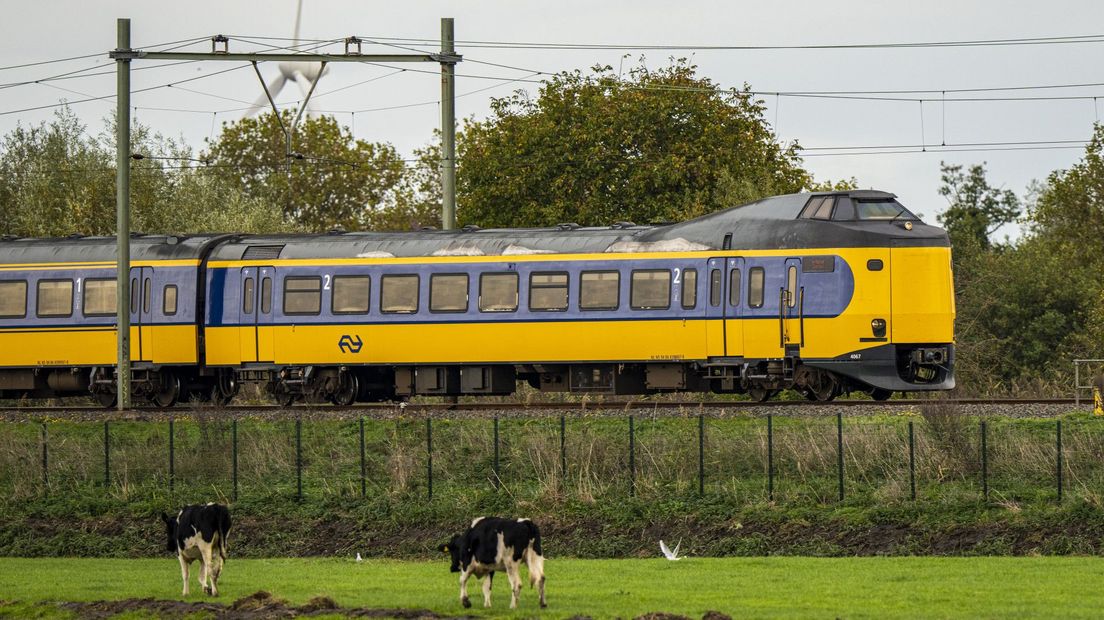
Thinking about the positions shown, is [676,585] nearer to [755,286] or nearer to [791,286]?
[791,286]

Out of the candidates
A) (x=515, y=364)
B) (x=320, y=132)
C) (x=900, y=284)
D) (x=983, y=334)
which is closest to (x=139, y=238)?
(x=515, y=364)

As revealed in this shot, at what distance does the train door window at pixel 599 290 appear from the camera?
120 feet

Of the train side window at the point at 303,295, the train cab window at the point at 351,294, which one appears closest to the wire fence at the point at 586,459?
the train cab window at the point at 351,294

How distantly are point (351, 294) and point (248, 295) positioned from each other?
8.23ft

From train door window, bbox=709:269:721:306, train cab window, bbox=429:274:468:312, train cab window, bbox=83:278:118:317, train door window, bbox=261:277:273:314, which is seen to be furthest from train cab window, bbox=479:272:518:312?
train cab window, bbox=83:278:118:317

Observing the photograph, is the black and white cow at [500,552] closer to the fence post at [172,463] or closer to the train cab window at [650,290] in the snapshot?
the fence post at [172,463]

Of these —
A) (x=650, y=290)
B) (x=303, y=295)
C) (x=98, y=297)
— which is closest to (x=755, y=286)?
(x=650, y=290)

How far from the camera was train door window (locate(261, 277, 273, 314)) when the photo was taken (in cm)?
3916

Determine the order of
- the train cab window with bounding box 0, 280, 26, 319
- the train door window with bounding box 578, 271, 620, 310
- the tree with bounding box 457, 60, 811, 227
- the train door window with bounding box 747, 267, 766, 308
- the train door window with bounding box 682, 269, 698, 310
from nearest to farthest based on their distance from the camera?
the train door window with bounding box 747, 267, 766, 308 < the train door window with bounding box 682, 269, 698, 310 < the train door window with bounding box 578, 271, 620, 310 < the train cab window with bounding box 0, 280, 26, 319 < the tree with bounding box 457, 60, 811, 227

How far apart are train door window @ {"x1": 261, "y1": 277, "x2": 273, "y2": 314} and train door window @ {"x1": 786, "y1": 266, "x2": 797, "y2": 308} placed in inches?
464

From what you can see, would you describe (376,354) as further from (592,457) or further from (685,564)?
(685,564)

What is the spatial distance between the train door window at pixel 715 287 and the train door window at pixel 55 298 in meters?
15.5

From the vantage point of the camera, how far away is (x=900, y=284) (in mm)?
34219

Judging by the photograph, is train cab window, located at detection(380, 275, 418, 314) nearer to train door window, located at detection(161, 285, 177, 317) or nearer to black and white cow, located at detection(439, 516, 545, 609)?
train door window, located at detection(161, 285, 177, 317)
